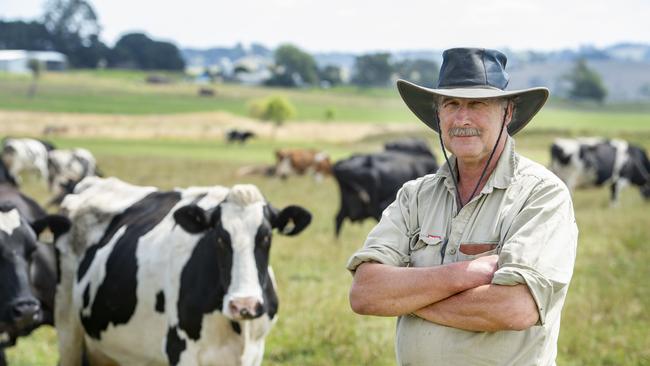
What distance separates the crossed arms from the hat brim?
1.93ft

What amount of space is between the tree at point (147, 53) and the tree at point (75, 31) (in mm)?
3216

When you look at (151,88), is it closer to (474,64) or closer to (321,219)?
(321,219)

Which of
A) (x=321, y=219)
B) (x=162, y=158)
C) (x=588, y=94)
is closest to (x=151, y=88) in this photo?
(x=588, y=94)

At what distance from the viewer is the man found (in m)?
3.21

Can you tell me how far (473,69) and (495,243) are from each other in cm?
64

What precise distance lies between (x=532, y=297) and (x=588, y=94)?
332 feet

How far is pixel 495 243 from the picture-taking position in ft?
11.1

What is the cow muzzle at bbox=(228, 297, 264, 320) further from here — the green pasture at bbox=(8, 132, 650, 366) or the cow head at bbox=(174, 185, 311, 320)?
the green pasture at bbox=(8, 132, 650, 366)

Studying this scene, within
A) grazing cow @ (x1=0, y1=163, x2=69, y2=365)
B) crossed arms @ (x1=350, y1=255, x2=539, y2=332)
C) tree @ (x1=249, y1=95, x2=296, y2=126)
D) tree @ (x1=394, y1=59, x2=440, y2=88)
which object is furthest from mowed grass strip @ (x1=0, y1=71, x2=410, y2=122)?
crossed arms @ (x1=350, y1=255, x2=539, y2=332)

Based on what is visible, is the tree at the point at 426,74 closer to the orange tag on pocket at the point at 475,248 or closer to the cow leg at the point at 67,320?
the orange tag on pocket at the point at 475,248

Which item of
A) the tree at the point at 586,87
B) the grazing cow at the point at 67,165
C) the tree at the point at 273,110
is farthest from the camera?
the tree at the point at 586,87

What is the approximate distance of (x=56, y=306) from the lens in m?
7.29

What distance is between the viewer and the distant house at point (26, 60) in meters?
89.6

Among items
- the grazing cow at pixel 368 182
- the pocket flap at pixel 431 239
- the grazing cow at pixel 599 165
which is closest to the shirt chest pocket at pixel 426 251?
the pocket flap at pixel 431 239
